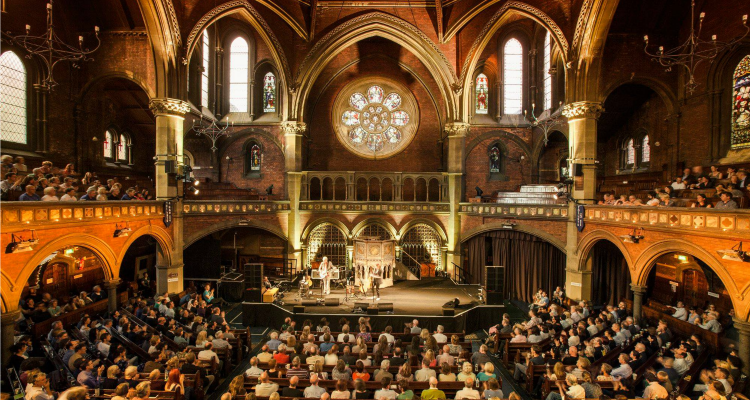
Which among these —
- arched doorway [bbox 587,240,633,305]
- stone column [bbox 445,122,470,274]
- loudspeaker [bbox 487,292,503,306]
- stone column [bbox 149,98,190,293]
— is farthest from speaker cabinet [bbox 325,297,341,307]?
arched doorway [bbox 587,240,633,305]

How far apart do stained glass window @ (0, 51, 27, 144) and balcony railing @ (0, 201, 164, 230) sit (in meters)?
5.41

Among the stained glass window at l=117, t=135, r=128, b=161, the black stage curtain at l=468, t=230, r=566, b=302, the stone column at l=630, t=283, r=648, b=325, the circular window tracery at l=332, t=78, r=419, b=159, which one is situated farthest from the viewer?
the circular window tracery at l=332, t=78, r=419, b=159

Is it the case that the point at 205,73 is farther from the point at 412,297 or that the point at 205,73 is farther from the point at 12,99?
the point at 412,297

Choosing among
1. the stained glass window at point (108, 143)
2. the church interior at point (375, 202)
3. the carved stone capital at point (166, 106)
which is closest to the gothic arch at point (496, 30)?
the church interior at point (375, 202)

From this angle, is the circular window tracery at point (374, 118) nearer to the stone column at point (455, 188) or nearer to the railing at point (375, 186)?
the railing at point (375, 186)

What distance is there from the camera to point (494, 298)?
54.3 feet

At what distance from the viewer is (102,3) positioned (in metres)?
17.0

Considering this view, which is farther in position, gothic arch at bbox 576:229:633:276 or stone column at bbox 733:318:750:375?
gothic arch at bbox 576:229:633:276

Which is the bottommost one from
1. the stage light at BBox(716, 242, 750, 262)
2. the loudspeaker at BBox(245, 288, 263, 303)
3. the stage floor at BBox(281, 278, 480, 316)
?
the stage floor at BBox(281, 278, 480, 316)

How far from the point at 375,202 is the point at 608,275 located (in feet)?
39.8

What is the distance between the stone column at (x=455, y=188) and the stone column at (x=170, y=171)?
13692 millimetres

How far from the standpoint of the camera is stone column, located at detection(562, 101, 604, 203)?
16625mm

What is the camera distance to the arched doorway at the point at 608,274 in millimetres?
17266

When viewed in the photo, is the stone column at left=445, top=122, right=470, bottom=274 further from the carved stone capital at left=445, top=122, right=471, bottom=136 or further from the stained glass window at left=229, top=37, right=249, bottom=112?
the stained glass window at left=229, top=37, right=249, bottom=112
